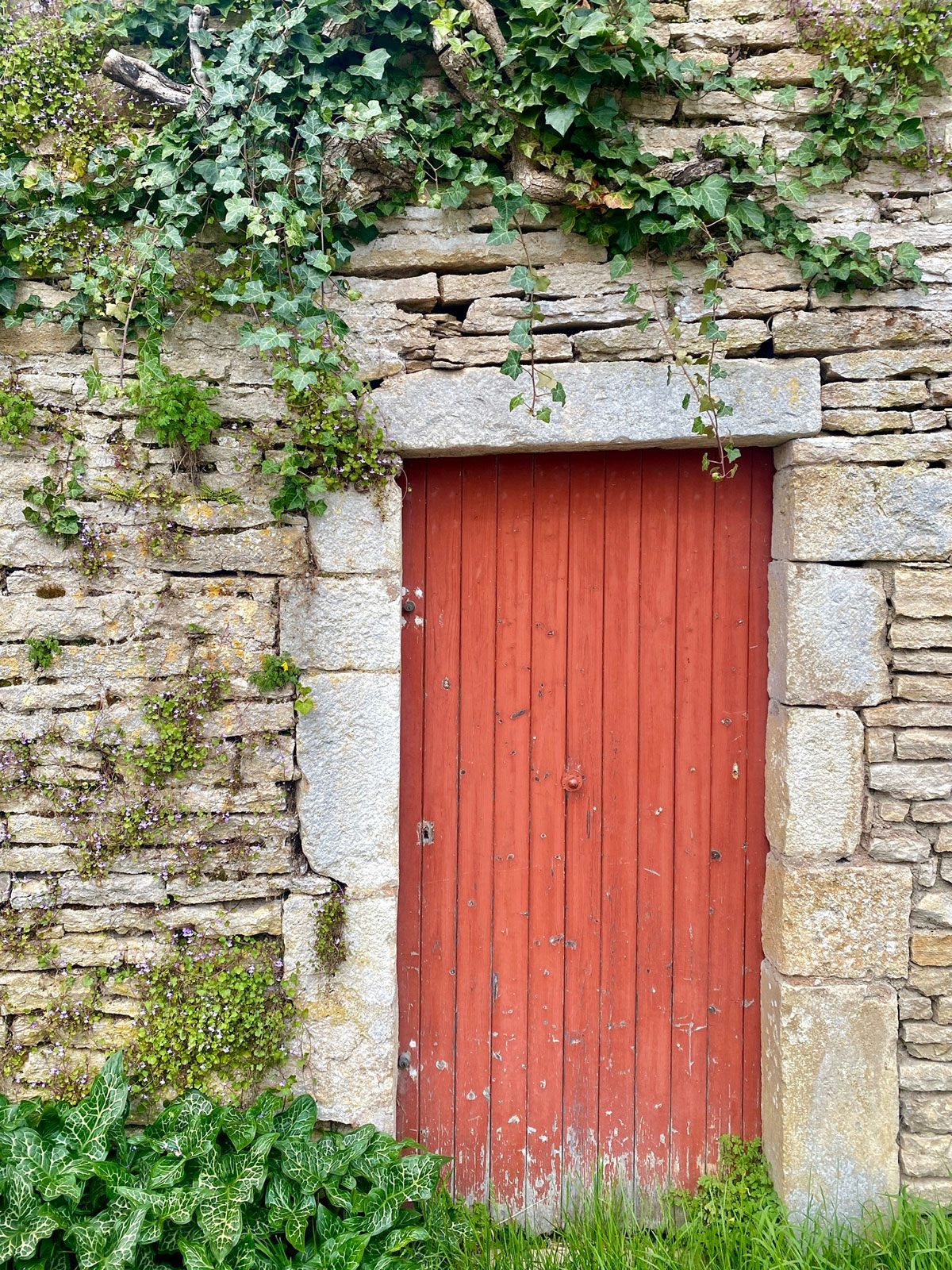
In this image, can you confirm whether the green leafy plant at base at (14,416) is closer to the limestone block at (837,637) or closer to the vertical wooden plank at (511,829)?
the vertical wooden plank at (511,829)

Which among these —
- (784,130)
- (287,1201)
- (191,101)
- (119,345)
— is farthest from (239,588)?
(784,130)

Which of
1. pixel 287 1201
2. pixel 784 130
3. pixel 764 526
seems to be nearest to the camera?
pixel 287 1201

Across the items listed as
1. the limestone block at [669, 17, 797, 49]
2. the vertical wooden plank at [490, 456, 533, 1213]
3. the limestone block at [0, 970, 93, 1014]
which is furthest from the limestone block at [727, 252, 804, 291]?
the limestone block at [0, 970, 93, 1014]

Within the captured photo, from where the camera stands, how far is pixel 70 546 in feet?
7.77

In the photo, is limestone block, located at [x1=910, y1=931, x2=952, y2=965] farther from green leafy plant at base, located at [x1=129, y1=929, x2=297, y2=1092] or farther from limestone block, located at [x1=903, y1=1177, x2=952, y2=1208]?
green leafy plant at base, located at [x1=129, y1=929, x2=297, y2=1092]

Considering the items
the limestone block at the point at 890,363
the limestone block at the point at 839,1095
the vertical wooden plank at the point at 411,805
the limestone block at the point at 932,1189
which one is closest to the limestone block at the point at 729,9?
the limestone block at the point at 890,363

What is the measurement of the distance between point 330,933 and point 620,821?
99 cm

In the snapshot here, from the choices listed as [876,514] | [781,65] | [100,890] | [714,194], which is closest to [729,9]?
[781,65]

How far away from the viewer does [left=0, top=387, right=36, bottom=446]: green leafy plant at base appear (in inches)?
90.8

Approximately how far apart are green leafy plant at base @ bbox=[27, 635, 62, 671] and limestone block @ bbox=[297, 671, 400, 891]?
2.46 ft

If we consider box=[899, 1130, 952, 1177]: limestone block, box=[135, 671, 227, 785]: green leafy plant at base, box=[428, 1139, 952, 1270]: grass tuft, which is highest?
box=[135, 671, 227, 785]: green leafy plant at base

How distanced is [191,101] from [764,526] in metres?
2.11

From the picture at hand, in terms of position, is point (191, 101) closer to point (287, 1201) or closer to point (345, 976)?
point (345, 976)

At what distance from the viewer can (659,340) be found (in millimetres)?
2355
